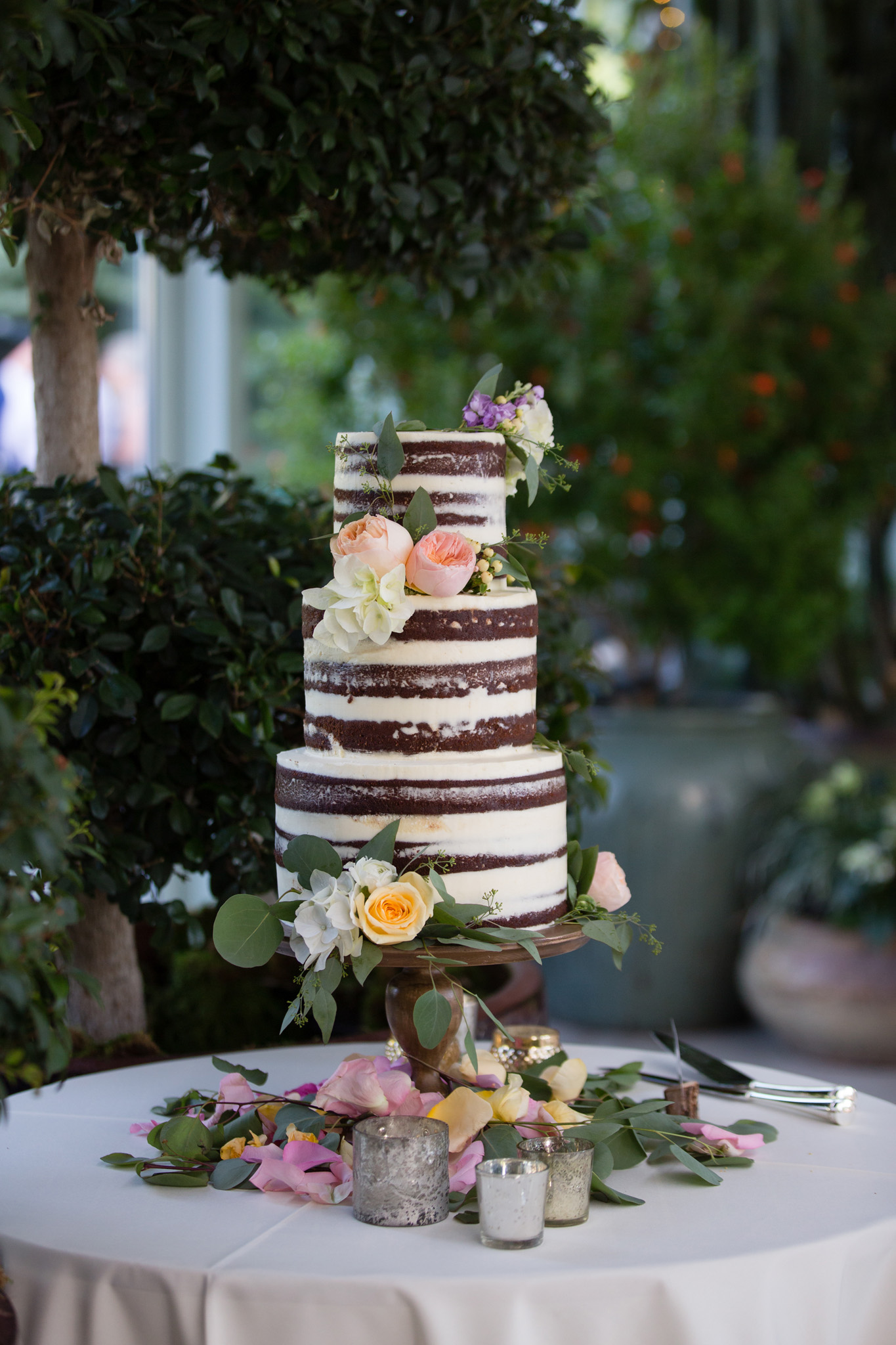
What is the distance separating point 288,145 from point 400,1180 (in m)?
1.23

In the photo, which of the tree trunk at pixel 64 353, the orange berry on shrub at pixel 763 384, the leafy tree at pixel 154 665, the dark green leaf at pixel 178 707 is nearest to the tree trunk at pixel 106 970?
the leafy tree at pixel 154 665

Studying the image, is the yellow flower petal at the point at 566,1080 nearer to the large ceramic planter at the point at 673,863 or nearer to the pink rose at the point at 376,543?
the pink rose at the point at 376,543

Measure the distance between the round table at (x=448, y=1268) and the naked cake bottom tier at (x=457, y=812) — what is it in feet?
1.06

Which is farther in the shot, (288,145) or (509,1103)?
(288,145)

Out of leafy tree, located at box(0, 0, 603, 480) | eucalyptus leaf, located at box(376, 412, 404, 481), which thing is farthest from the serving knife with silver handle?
leafy tree, located at box(0, 0, 603, 480)

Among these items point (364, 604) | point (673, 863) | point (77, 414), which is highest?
point (77, 414)

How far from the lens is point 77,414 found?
214 cm

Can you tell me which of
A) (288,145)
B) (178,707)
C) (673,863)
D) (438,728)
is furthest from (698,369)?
(438,728)

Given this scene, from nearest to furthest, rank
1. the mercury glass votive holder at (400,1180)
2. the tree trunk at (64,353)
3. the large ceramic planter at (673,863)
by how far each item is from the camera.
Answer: the mercury glass votive holder at (400,1180) → the tree trunk at (64,353) → the large ceramic planter at (673,863)

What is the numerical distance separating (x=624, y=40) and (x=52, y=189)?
267 cm

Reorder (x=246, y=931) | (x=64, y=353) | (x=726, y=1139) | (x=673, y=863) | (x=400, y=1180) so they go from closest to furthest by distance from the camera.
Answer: (x=400, y=1180) → (x=246, y=931) → (x=726, y=1139) → (x=64, y=353) → (x=673, y=863)

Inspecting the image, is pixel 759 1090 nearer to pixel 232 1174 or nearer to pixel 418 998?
pixel 418 998

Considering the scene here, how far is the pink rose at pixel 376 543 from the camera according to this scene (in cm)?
138

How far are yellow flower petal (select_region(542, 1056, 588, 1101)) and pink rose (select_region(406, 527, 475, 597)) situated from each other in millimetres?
568
